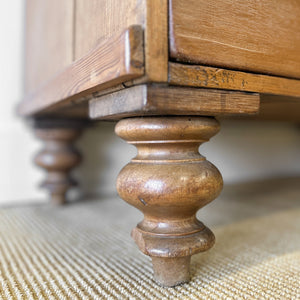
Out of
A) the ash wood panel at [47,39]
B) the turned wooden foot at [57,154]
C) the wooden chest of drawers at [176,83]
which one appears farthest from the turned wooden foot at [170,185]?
the turned wooden foot at [57,154]

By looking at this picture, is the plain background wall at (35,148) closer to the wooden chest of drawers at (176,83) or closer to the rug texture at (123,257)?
the rug texture at (123,257)

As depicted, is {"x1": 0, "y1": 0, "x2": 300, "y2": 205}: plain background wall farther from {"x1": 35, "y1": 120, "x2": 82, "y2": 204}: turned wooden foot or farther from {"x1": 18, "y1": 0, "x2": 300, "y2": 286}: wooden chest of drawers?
{"x1": 18, "y1": 0, "x2": 300, "y2": 286}: wooden chest of drawers

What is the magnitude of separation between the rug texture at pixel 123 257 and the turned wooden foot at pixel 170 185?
0.06 m

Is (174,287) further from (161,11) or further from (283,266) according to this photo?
(161,11)

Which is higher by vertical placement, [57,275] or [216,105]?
[216,105]

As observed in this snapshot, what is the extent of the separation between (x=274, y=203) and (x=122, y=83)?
747 mm

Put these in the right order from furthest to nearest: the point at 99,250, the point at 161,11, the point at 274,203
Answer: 1. the point at 274,203
2. the point at 99,250
3. the point at 161,11

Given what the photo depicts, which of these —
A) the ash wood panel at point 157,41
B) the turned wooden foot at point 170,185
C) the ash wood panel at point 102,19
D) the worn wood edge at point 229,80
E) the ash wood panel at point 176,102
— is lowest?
the turned wooden foot at point 170,185

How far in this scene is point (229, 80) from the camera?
0.37 m

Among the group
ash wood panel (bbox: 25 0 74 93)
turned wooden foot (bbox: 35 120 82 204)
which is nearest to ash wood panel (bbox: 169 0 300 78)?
ash wood panel (bbox: 25 0 74 93)

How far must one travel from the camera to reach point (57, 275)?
0.45 metres

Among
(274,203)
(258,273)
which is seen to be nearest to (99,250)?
(258,273)

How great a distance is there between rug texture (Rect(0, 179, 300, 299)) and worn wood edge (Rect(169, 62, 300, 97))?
9.8 inches

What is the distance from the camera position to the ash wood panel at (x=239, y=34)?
0.33 meters
